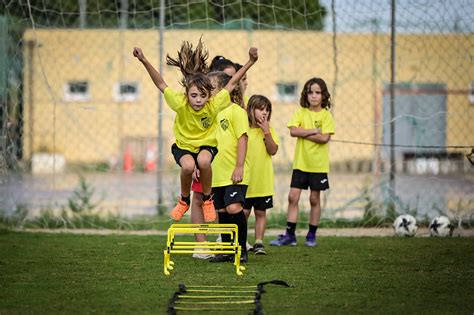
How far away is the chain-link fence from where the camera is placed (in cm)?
1183

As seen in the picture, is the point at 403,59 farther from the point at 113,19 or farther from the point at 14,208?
the point at 14,208

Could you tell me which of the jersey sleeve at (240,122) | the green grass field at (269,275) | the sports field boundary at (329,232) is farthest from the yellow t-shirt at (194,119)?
the sports field boundary at (329,232)

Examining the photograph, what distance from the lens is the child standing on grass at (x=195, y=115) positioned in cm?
766

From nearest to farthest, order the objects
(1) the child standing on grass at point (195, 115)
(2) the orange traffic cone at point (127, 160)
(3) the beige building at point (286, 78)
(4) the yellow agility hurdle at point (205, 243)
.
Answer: (4) the yellow agility hurdle at point (205, 243)
(1) the child standing on grass at point (195, 115)
(3) the beige building at point (286, 78)
(2) the orange traffic cone at point (127, 160)

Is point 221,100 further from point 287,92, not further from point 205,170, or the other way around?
point 287,92

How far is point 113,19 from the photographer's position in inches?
530

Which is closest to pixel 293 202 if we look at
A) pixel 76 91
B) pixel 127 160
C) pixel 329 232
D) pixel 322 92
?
pixel 322 92

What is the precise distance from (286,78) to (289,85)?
14cm

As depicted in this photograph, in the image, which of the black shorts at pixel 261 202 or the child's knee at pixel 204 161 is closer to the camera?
the child's knee at pixel 204 161

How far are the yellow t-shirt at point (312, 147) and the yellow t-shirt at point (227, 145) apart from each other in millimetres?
1323

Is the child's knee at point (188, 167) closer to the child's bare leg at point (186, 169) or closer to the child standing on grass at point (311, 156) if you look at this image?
Answer: the child's bare leg at point (186, 169)

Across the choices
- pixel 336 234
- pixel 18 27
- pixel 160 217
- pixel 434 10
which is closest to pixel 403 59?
pixel 434 10

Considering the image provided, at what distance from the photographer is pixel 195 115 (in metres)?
7.81

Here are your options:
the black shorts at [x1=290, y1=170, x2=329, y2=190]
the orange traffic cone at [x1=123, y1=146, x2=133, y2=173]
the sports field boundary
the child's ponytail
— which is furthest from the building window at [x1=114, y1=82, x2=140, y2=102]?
the child's ponytail
